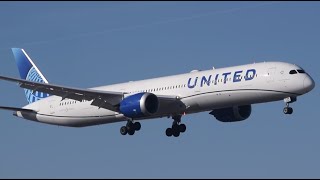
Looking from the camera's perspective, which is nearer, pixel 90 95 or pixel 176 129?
pixel 90 95

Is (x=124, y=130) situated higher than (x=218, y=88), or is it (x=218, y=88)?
(x=218, y=88)

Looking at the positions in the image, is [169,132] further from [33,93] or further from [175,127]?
[33,93]

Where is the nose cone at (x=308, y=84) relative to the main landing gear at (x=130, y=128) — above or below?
above

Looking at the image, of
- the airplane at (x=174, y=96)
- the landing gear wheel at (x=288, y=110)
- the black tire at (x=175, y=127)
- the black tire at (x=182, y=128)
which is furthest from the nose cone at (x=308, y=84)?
the black tire at (x=175, y=127)

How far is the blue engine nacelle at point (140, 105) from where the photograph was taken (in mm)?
80812

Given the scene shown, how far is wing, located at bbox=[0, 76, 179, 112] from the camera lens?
82.6 meters

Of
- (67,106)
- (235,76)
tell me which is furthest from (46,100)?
(235,76)

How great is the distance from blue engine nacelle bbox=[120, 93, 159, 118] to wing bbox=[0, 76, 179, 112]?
1.15m

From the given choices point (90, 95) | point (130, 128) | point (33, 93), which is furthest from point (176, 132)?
point (33, 93)

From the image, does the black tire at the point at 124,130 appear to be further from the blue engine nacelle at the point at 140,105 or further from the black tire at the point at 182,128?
the black tire at the point at 182,128

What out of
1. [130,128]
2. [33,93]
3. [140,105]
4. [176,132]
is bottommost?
[130,128]

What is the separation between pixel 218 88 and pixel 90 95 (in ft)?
41.3

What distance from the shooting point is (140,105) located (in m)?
80.8

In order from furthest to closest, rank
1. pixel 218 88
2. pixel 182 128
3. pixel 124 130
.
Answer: pixel 182 128
pixel 124 130
pixel 218 88
